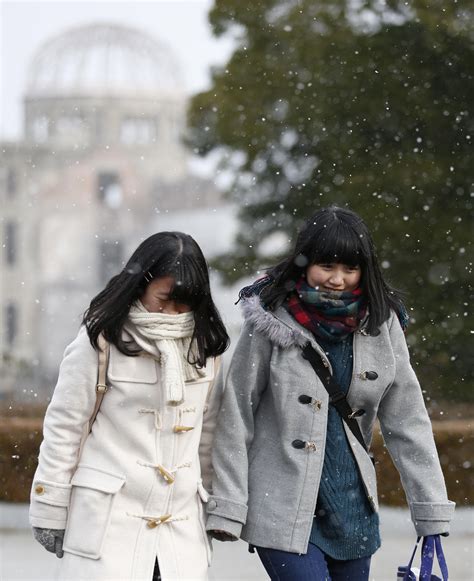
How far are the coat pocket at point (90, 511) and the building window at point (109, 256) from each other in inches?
1979

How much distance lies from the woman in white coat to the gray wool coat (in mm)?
120

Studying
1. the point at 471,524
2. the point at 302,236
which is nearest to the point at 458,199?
the point at 471,524

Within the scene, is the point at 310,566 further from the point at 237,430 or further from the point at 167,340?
the point at 167,340

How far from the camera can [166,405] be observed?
3.05 m

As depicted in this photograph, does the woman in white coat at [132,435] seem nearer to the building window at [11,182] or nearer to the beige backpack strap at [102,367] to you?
the beige backpack strap at [102,367]

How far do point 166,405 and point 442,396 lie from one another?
839 centimetres

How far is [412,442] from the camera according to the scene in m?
3.25

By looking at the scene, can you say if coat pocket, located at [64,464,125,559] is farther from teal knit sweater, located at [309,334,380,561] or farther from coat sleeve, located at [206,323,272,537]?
teal knit sweater, located at [309,334,380,561]

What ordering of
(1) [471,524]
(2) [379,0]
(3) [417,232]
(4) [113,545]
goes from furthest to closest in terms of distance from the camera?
(2) [379,0] → (3) [417,232] → (1) [471,524] → (4) [113,545]

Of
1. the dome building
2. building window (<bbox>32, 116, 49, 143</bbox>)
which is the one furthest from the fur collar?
building window (<bbox>32, 116, 49, 143</bbox>)

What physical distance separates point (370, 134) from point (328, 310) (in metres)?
8.49

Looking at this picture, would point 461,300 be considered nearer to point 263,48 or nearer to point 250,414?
point 263,48

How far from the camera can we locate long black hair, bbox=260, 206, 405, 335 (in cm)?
310

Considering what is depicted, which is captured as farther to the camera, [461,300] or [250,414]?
[461,300]
